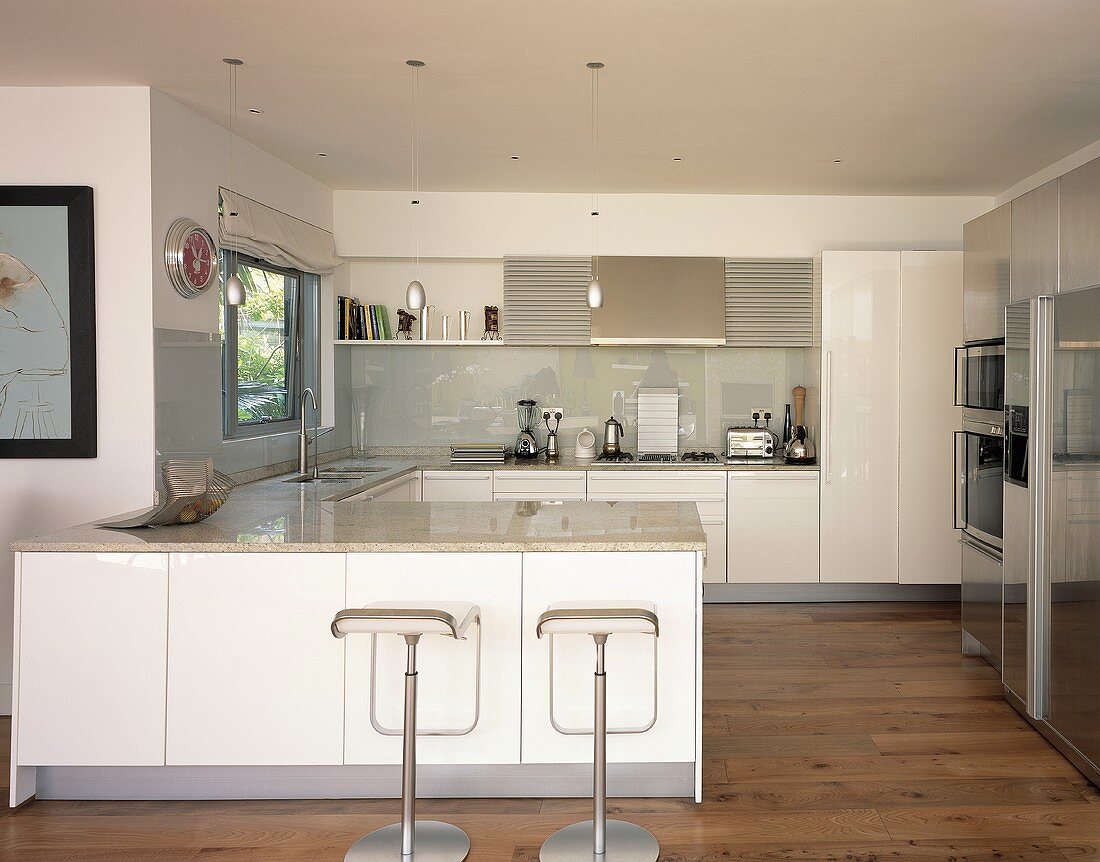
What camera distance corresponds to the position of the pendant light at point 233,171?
351cm

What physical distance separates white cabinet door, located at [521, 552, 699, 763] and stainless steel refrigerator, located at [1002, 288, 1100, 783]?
4.50 ft

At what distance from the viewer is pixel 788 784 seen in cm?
308

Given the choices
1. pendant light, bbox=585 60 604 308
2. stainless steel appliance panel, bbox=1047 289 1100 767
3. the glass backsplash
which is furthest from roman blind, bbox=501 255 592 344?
stainless steel appliance panel, bbox=1047 289 1100 767

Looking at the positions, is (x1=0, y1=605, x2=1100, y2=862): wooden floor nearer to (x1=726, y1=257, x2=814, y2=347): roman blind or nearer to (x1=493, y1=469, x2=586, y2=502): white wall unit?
(x1=493, y1=469, x2=586, y2=502): white wall unit

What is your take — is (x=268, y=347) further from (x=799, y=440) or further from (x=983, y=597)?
(x=983, y=597)

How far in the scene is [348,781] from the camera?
9.85ft

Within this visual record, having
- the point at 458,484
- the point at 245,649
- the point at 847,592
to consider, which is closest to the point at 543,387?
the point at 458,484

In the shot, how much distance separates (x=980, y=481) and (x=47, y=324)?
412 cm

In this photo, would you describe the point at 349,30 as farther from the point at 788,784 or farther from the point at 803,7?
the point at 788,784

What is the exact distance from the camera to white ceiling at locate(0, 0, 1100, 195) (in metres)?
3.00

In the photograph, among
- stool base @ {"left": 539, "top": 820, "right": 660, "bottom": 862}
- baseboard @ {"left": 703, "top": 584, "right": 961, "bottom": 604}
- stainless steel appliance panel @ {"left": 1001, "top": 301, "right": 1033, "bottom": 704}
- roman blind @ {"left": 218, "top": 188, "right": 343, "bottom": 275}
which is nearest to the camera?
stool base @ {"left": 539, "top": 820, "right": 660, "bottom": 862}

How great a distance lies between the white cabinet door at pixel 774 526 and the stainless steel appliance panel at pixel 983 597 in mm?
1216

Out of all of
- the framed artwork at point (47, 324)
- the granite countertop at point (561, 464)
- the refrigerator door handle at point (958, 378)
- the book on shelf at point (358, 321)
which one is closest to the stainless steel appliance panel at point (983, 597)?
the refrigerator door handle at point (958, 378)

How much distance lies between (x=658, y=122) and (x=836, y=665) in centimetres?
276
